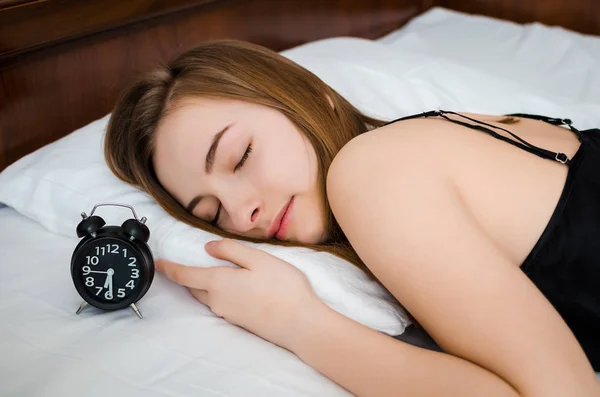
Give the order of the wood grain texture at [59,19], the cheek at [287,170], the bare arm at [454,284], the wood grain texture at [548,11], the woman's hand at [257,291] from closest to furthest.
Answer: the bare arm at [454,284] < the woman's hand at [257,291] < the cheek at [287,170] < the wood grain texture at [59,19] < the wood grain texture at [548,11]

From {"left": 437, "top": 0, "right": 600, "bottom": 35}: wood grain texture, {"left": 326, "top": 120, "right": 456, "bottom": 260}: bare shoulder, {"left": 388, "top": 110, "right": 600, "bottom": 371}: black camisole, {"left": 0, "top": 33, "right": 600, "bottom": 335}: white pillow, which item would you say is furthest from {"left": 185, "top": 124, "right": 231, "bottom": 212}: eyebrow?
{"left": 437, "top": 0, "right": 600, "bottom": 35}: wood grain texture

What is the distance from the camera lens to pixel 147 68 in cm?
166

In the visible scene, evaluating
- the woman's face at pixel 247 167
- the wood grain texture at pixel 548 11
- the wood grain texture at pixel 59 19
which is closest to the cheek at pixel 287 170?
the woman's face at pixel 247 167

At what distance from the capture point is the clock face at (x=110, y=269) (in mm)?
1017

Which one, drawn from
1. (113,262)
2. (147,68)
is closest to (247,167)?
(113,262)

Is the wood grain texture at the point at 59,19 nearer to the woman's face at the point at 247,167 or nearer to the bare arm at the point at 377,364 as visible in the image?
the woman's face at the point at 247,167

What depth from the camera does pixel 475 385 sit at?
0.89 meters

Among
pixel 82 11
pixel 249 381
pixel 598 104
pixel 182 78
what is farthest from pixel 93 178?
pixel 598 104

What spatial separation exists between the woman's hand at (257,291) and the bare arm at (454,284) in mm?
121

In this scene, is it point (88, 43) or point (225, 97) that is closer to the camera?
point (225, 97)

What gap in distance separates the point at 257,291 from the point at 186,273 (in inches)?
5.8

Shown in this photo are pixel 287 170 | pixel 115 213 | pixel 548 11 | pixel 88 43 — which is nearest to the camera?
pixel 287 170

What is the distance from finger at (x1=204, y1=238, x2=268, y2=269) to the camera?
1053mm

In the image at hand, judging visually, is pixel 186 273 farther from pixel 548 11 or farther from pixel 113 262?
pixel 548 11
